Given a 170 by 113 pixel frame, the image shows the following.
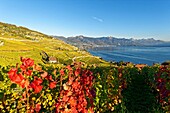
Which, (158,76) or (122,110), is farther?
(158,76)

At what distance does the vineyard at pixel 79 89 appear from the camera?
6.13m

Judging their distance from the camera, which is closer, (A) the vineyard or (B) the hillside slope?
(A) the vineyard

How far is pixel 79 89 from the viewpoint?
8180mm

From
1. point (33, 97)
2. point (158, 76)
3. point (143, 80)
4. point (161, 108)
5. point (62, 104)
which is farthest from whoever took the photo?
point (143, 80)

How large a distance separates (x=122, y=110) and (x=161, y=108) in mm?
2625

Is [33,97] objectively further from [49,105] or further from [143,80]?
[143,80]

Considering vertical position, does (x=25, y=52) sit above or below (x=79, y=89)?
below

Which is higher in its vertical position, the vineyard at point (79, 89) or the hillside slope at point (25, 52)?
the vineyard at point (79, 89)

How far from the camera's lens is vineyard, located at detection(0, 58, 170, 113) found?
20.1 feet

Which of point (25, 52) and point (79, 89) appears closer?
point (79, 89)

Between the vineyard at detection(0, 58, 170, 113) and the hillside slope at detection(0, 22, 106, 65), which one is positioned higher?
the vineyard at detection(0, 58, 170, 113)

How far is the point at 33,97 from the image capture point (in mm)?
7730

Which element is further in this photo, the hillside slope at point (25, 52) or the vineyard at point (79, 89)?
the hillside slope at point (25, 52)

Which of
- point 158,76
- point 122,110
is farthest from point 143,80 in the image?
point 122,110
